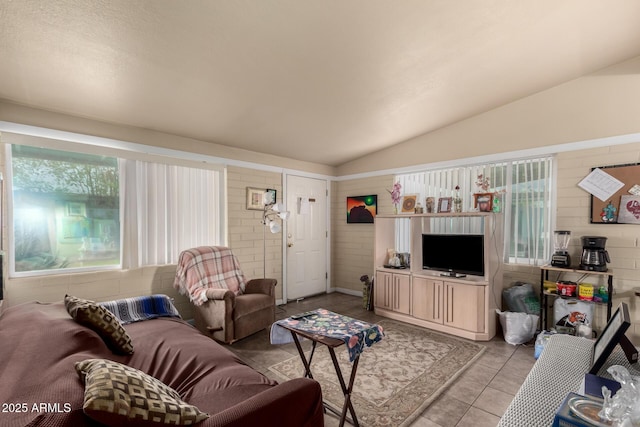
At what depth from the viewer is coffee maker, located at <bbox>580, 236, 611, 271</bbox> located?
9.63 ft

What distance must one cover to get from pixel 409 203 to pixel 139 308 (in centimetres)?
346

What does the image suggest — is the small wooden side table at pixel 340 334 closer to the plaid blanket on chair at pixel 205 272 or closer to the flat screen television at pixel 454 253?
the plaid blanket on chair at pixel 205 272

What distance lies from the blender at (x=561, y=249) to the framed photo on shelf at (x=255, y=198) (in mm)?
3699

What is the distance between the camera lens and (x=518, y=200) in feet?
12.1

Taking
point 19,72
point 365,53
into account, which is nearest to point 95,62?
point 19,72

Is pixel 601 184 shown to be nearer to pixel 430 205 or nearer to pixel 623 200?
pixel 623 200

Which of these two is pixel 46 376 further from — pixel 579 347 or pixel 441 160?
pixel 441 160

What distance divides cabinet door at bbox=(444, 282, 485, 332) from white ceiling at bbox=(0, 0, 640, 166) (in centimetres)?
221

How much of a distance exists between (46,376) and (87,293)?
231cm

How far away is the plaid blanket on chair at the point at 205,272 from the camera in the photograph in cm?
337

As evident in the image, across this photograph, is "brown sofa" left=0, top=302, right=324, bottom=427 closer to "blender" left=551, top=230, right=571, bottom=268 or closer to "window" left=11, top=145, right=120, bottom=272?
"window" left=11, top=145, right=120, bottom=272

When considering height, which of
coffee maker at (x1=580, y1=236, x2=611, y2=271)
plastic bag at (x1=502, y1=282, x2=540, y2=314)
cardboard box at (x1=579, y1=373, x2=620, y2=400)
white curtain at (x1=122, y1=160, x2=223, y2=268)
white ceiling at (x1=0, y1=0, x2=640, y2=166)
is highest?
white ceiling at (x1=0, y1=0, x2=640, y2=166)

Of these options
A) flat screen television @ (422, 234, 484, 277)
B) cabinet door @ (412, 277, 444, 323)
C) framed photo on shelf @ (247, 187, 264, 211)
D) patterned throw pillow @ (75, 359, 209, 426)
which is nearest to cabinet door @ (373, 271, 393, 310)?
cabinet door @ (412, 277, 444, 323)

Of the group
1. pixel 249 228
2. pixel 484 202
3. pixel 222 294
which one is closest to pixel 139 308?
pixel 222 294
